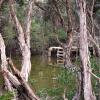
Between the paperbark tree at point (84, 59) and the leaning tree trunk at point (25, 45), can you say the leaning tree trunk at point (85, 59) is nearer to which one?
the paperbark tree at point (84, 59)

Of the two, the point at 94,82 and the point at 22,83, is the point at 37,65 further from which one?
the point at 22,83

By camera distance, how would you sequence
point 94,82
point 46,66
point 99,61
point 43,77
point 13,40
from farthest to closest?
point 13,40 < point 46,66 < point 43,77 < point 99,61 < point 94,82

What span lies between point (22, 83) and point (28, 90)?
20 cm

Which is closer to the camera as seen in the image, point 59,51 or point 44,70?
point 44,70

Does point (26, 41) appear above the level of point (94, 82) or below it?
above

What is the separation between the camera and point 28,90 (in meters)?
8.94

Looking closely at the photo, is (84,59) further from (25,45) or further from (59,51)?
(59,51)

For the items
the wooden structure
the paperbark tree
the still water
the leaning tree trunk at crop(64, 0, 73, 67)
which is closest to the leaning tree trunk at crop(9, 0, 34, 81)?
the paperbark tree

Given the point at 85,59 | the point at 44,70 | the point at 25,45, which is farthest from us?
the point at 44,70

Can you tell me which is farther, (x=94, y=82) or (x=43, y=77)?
(x=43, y=77)

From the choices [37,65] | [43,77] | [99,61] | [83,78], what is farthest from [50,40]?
[83,78]

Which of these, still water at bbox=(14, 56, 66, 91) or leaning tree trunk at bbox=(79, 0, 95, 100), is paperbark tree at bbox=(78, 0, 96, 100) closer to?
→ leaning tree trunk at bbox=(79, 0, 95, 100)

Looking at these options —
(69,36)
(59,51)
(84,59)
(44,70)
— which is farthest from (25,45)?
(59,51)

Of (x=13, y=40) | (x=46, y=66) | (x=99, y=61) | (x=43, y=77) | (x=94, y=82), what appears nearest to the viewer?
(x=94, y=82)
